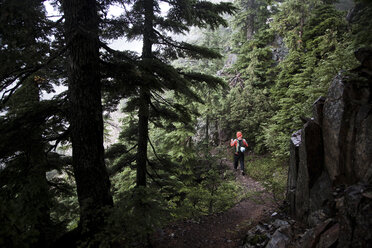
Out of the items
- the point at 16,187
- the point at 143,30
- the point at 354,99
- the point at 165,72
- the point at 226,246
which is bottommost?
the point at 226,246

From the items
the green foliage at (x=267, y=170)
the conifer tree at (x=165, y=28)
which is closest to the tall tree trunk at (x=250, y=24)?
the green foliage at (x=267, y=170)

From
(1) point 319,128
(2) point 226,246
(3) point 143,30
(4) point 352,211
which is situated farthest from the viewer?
(3) point 143,30

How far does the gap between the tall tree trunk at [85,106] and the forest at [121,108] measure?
0.07 feet

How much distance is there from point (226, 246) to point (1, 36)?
7.34 meters

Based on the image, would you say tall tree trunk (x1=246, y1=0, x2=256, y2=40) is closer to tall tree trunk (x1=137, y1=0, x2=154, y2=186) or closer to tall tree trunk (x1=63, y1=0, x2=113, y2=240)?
tall tree trunk (x1=137, y1=0, x2=154, y2=186)

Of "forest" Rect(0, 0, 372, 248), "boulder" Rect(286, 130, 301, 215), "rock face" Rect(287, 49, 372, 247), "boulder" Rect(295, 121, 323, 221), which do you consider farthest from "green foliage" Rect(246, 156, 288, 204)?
"rock face" Rect(287, 49, 372, 247)

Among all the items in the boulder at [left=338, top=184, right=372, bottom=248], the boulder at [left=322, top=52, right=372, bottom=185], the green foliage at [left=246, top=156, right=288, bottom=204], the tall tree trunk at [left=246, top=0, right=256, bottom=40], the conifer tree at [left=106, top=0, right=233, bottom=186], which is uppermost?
the tall tree trunk at [left=246, top=0, right=256, bottom=40]

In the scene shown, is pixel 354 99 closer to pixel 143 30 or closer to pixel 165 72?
pixel 165 72

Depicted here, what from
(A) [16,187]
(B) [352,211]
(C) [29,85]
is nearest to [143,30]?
(C) [29,85]

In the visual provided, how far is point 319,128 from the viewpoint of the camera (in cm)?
478

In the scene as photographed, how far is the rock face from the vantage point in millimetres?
2869

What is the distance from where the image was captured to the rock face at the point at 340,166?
287 cm

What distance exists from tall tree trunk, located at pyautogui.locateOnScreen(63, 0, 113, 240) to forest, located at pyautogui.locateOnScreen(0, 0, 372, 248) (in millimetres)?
20

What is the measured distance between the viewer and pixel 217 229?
680cm
